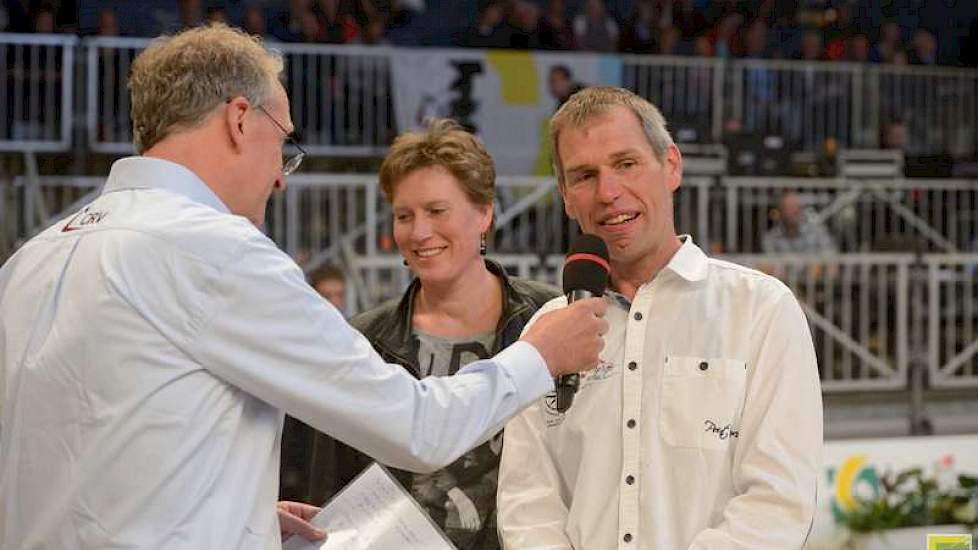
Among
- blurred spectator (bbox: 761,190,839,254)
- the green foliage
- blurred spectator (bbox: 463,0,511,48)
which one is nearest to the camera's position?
the green foliage

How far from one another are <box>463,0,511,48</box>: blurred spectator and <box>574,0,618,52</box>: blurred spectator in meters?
0.81

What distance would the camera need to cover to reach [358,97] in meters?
11.7

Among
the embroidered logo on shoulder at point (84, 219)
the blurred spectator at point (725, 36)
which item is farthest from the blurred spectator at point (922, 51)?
the embroidered logo on shoulder at point (84, 219)

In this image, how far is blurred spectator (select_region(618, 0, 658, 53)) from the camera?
42.6ft

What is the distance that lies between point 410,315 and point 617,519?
1091mm

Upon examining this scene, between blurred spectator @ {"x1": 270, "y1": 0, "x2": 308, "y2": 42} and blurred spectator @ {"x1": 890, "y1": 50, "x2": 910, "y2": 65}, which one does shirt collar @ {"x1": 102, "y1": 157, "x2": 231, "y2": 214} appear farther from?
blurred spectator @ {"x1": 890, "y1": 50, "x2": 910, "y2": 65}

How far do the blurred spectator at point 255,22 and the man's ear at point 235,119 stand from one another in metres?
9.15

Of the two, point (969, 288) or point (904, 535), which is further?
point (969, 288)

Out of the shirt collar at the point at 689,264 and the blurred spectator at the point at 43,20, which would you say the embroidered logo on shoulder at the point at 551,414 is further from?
the blurred spectator at the point at 43,20

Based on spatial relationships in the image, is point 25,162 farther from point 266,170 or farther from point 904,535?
point 266,170

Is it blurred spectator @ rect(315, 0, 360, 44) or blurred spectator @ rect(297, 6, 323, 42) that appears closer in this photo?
blurred spectator @ rect(297, 6, 323, 42)

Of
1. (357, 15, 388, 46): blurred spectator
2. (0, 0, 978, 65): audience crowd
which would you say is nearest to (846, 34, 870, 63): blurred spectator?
(0, 0, 978, 65): audience crowd

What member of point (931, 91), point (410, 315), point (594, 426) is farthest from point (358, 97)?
point (594, 426)

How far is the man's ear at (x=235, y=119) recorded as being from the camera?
7.83 feet
